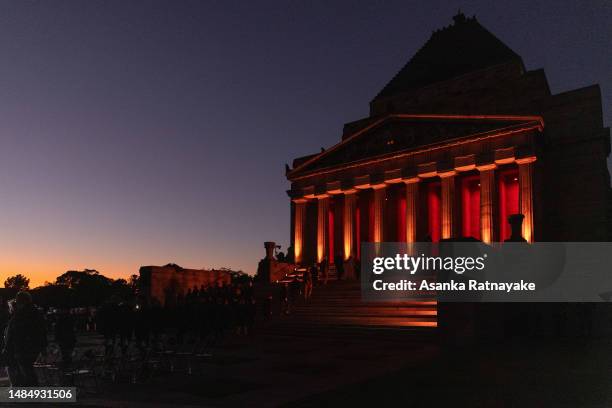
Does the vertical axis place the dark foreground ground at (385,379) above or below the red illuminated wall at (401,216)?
below

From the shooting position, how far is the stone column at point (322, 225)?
4009cm

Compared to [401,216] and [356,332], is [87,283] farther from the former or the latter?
[356,332]

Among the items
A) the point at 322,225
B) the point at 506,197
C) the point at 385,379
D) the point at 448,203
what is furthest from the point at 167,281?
the point at 385,379

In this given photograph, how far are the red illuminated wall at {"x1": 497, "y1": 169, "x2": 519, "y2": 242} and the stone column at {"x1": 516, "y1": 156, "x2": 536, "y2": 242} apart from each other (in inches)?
96.3

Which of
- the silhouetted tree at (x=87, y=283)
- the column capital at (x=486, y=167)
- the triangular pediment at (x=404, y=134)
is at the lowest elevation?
the silhouetted tree at (x=87, y=283)

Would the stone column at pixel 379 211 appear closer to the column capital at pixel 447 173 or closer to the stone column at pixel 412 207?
the stone column at pixel 412 207

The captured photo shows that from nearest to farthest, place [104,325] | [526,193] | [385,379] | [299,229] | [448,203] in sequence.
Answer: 1. [385,379]
2. [104,325]
3. [526,193]
4. [448,203]
5. [299,229]

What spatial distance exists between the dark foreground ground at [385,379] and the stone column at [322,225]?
2158 centimetres

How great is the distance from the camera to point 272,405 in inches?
388

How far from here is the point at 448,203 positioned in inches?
1367

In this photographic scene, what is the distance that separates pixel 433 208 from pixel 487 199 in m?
6.43

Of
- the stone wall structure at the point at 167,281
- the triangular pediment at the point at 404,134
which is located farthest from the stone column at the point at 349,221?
the stone wall structure at the point at 167,281

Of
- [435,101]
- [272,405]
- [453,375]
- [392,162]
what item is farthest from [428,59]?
[272,405]

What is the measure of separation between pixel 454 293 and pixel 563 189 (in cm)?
1931
